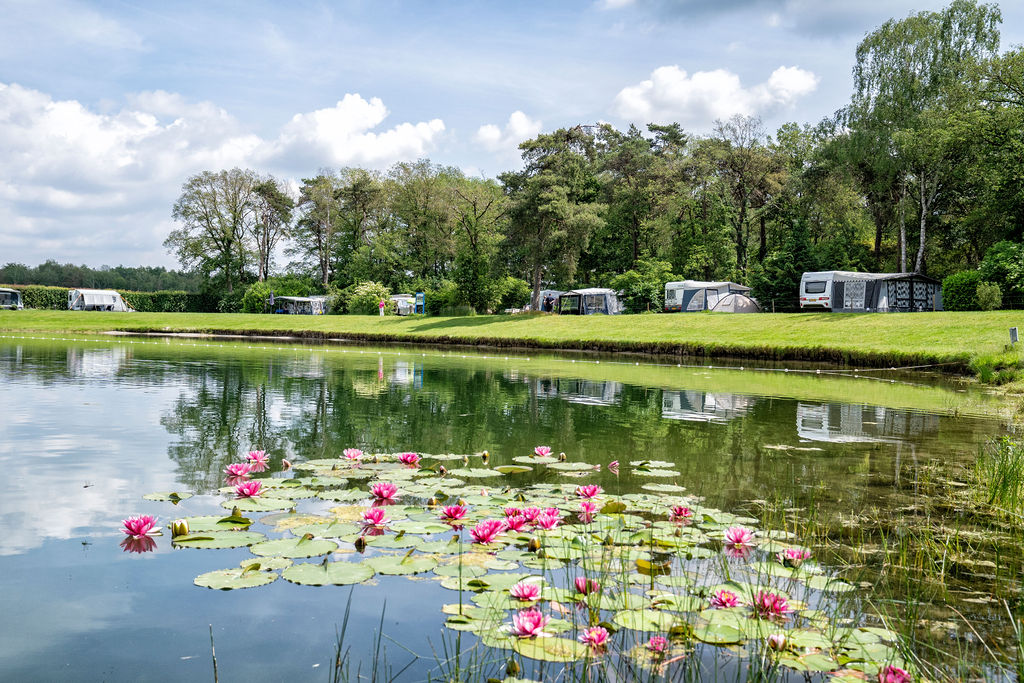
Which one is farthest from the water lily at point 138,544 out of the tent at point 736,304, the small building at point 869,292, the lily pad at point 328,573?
the tent at point 736,304

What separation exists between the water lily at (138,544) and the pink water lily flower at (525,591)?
2526 mm

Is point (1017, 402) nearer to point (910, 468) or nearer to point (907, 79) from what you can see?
point (910, 468)

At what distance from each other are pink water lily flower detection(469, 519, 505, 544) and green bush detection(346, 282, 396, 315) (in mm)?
51361

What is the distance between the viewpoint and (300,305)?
6431cm

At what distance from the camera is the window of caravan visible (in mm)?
38469

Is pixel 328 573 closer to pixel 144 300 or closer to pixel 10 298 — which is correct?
pixel 10 298

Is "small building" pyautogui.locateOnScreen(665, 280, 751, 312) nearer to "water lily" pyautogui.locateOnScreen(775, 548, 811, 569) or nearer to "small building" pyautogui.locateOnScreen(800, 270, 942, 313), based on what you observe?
"small building" pyautogui.locateOnScreen(800, 270, 942, 313)

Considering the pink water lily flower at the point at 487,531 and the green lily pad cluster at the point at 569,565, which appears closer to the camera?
the green lily pad cluster at the point at 569,565

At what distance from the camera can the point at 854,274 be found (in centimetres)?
3788

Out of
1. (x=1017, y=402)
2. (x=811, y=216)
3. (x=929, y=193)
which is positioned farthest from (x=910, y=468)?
(x=811, y=216)

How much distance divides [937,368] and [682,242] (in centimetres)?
3195

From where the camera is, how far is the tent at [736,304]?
4444 centimetres

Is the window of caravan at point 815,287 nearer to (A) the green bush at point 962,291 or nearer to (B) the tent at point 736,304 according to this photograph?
(B) the tent at point 736,304

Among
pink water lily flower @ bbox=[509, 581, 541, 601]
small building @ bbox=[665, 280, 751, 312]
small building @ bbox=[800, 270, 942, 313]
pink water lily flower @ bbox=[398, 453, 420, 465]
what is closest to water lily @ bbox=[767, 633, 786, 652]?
pink water lily flower @ bbox=[509, 581, 541, 601]
